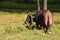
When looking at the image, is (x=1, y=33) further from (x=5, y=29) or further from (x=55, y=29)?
(x=55, y=29)

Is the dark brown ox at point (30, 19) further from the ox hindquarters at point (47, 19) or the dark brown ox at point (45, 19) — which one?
the ox hindquarters at point (47, 19)

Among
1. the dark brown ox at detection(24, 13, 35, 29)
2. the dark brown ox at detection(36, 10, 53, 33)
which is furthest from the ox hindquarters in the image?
the dark brown ox at detection(24, 13, 35, 29)

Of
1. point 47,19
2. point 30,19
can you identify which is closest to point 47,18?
point 47,19

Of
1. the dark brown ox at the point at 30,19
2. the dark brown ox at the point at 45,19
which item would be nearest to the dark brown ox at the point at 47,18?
the dark brown ox at the point at 45,19

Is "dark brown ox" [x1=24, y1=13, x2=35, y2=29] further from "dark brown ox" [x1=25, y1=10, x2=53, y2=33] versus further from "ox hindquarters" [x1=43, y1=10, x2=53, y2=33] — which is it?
"ox hindquarters" [x1=43, y1=10, x2=53, y2=33]

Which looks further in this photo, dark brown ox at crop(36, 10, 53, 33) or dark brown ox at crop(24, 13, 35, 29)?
dark brown ox at crop(24, 13, 35, 29)

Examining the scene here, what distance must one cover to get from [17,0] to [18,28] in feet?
107

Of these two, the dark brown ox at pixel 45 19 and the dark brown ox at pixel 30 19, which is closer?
the dark brown ox at pixel 45 19

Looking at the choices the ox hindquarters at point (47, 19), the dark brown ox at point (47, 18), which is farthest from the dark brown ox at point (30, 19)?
the ox hindquarters at point (47, 19)

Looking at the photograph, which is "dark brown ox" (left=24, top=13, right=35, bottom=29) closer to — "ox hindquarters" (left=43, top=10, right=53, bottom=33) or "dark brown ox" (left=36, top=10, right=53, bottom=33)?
"dark brown ox" (left=36, top=10, right=53, bottom=33)

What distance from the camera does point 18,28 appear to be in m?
12.6

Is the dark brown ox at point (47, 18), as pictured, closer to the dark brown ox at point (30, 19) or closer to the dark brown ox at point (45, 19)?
the dark brown ox at point (45, 19)

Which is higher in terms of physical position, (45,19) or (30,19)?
(45,19)

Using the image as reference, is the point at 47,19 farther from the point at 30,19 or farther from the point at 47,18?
the point at 30,19
